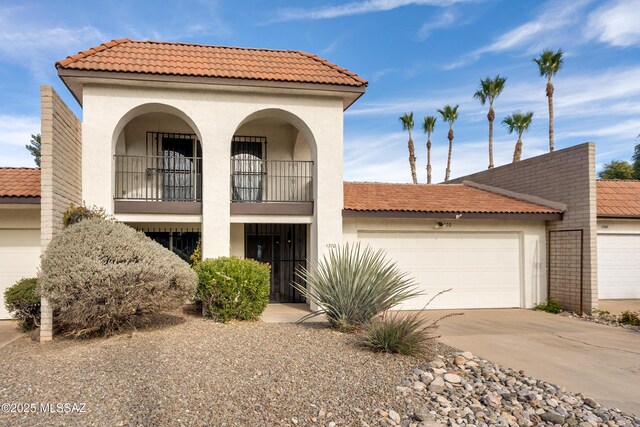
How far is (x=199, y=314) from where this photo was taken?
10742 millimetres

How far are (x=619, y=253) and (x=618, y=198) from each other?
6.38 ft

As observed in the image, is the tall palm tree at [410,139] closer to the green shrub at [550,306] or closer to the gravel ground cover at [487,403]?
the green shrub at [550,306]

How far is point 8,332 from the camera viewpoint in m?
9.61

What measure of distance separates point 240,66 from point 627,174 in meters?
33.7

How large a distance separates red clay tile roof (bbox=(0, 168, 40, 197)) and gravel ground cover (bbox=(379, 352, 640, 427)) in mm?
9407

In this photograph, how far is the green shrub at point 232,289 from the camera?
9734 millimetres

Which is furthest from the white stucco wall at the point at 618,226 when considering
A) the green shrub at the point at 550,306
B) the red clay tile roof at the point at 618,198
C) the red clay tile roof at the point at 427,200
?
the green shrub at the point at 550,306

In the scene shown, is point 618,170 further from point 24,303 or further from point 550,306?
point 24,303

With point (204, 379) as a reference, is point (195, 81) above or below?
above

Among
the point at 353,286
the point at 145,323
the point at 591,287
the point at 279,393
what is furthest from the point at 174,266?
the point at 591,287

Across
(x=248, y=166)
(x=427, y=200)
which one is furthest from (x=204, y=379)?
(x=427, y=200)

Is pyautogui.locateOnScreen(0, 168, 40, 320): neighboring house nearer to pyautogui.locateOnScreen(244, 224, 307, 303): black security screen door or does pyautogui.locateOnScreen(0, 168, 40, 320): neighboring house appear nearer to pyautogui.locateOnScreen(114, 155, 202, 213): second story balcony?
pyautogui.locateOnScreen(114, 155, 202, 213): second story balcony

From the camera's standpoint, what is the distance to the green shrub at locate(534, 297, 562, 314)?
12.7 meters

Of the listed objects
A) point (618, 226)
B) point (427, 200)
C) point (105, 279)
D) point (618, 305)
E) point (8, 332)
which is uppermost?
point (427, 200)
